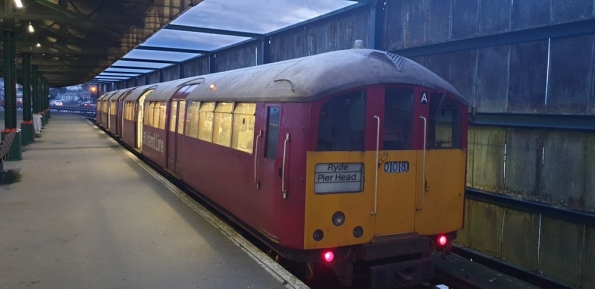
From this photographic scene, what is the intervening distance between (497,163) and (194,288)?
7309mm

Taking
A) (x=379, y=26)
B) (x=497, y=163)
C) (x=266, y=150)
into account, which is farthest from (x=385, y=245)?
(x=379, y=26)

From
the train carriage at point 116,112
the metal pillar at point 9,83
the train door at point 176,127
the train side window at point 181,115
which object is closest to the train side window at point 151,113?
the train door at point 176,127

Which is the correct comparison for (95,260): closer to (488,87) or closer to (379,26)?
(488,87)

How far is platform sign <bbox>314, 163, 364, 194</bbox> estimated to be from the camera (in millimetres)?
5266

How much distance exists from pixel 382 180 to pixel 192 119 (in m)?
5.22

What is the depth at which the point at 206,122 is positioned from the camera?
8.56m

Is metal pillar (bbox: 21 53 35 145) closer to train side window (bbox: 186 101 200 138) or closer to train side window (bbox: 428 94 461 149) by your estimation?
train side window (bbox: 186 101 200 138)

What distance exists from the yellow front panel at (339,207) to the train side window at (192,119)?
15.1 ft

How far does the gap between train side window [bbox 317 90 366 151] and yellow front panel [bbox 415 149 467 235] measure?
0.96 metres

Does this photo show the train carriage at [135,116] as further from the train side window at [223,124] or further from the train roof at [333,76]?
the train roof at [333,76]

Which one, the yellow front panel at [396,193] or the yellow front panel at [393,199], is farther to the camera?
the yellow front panel at [396,193]

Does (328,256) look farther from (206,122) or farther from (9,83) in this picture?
(9,83)

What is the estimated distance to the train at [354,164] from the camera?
5266mm

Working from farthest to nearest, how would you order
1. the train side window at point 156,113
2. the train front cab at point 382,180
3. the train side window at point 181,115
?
the train side window at point 156,113 → the train side window at point 181,115 → the train front cab at point 382,180
